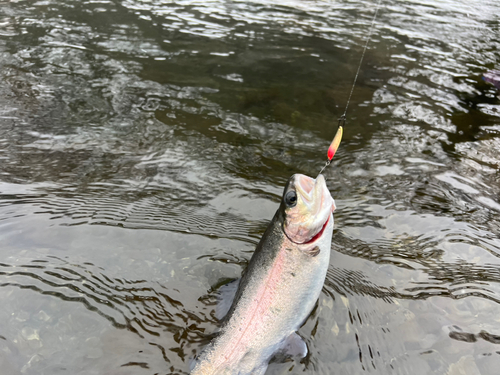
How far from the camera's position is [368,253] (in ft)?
12.9

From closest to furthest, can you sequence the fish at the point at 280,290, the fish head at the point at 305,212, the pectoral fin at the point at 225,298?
the fish at the point at 280,290 → the fish head at the point at 305,212 → the pectoral fin at the point at 225,298

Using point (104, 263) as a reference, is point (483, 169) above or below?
above

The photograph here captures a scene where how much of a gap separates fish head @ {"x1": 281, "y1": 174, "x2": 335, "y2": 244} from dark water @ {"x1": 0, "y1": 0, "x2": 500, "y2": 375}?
2.81ft

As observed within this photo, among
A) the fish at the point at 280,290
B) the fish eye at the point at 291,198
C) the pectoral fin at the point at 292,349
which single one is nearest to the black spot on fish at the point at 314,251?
the fish at the point at 280,290

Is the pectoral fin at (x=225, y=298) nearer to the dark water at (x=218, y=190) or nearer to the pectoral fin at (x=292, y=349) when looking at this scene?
the dark water at (x=218, y=190)

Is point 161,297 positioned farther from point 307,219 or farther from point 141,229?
point 307,219

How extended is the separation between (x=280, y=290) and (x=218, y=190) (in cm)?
221

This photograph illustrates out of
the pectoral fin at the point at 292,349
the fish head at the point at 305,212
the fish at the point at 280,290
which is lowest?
the pectoral fin at the point at 292,349

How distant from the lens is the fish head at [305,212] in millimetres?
2854

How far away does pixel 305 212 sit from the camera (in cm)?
286

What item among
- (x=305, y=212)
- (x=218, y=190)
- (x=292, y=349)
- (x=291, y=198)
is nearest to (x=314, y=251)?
(x=305, y=212)

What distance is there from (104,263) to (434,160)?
15.3 feet

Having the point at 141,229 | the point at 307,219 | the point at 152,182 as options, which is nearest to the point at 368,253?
the point at 307,219

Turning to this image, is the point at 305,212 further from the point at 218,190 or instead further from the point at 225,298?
the point at 218,190
